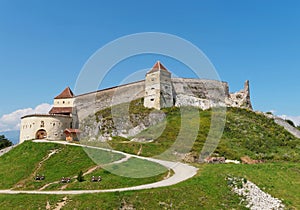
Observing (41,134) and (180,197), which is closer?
(180,197)

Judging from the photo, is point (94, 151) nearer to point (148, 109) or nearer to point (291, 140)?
point (148, 109)

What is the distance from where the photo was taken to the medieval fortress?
166 ft

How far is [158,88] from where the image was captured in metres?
64.1

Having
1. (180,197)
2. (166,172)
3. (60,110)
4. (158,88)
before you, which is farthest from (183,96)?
(180,197)

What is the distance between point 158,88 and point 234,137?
68.0ft

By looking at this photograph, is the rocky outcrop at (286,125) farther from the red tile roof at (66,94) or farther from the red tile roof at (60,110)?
the red tile roof at (66,94)

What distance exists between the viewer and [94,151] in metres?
37.5

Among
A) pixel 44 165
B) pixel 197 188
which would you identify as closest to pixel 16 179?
pixel 44 165

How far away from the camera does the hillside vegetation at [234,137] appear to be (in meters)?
41.3

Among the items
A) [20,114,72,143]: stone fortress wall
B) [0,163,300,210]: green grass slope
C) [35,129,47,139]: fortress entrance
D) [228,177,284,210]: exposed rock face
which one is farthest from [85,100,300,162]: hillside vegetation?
[228,177,284,210]: exposed rock face

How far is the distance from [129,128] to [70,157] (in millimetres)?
24098

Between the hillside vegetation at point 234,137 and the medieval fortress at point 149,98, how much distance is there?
3591 millimetres

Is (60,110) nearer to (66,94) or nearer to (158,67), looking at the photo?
(66,94)

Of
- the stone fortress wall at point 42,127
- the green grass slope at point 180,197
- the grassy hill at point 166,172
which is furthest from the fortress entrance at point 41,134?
the green grass slope at point 180,197
